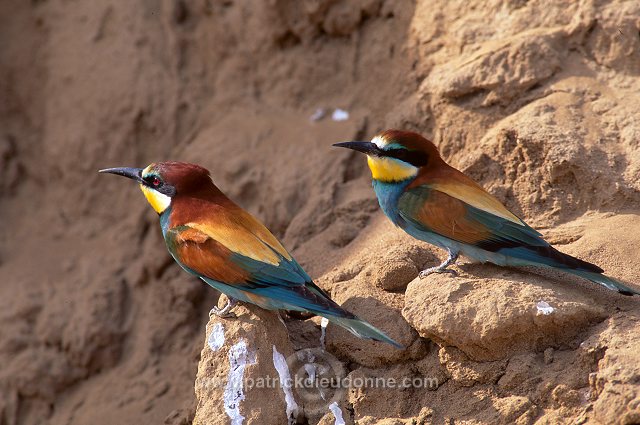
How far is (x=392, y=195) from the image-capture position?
116 inches

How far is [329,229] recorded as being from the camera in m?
3.45

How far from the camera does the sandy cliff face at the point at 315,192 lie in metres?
2.47

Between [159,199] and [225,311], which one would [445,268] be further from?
[159,199]

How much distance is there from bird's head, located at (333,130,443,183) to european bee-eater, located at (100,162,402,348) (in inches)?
17.4

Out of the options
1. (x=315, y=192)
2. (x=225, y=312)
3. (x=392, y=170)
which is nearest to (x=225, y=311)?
(x=225, y=312)

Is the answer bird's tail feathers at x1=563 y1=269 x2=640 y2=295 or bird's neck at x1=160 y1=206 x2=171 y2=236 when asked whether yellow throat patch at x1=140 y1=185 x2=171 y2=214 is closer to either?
bird's neck at x1=160 y1=206 x2=171 y2=236

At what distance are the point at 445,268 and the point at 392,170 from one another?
42cm

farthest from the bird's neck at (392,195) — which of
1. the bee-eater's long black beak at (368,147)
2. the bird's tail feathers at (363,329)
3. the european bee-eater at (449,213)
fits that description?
the bird's tail feathers at (363,329)

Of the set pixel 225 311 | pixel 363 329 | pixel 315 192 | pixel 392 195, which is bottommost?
pixel 315 192

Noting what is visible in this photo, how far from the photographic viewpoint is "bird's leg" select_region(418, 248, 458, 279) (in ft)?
8.84

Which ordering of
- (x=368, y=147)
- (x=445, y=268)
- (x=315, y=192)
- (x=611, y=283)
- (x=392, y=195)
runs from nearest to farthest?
(x=611, y=283) → (x=445, y=268) → (x=392, y=195) → (x=368, y=147) → (x=315, y=192)

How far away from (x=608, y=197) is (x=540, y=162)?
0.26 meters

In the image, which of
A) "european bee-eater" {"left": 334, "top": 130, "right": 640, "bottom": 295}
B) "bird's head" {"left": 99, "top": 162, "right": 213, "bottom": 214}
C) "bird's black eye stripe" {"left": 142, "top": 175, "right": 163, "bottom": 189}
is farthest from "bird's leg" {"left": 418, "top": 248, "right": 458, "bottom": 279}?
"bird's black eye stripe" {"left": 142, "top": 175, "right": 163, "bottom": 189}

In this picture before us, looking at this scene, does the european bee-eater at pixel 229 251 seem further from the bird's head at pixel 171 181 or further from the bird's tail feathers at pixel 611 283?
the bird's tail feathers at pixel 611 283
